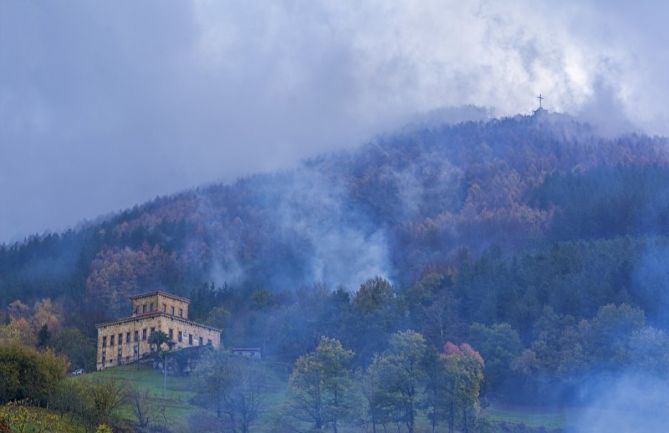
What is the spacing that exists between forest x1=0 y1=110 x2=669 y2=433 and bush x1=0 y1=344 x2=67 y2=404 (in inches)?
5.8

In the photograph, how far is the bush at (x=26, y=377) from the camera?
65500 mm

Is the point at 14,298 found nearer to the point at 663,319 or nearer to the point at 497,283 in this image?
the point at 497,283

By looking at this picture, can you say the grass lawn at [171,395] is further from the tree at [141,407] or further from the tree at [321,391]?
the tree at [321,391]

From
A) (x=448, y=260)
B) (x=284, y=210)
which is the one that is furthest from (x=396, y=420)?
(x=284, y=210)

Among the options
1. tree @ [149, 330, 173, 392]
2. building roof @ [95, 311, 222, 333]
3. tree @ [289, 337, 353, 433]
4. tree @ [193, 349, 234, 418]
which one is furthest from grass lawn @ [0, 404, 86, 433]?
building roof @ [95, 311, 222, 333]

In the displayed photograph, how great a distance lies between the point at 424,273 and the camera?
133 meters

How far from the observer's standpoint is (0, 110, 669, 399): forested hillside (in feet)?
288

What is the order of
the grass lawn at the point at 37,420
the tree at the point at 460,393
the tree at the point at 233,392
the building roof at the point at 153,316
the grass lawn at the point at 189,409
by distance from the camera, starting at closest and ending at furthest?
the grass lawn at the point at 37,420 < the grass lawn at the point at 189,409 < the tree at the point at 233,392 < the tree at the point at 460,393 < the building roof at the point at 153,316

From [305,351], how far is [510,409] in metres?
18.8

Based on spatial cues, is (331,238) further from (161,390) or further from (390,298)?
(161,390)

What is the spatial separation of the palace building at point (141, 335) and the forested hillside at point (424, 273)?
12.6ft

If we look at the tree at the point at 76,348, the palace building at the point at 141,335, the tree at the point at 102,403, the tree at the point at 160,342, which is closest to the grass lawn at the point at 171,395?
the tree at the point at 160,342

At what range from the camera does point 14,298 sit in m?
147

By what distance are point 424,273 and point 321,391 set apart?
62645 mm
